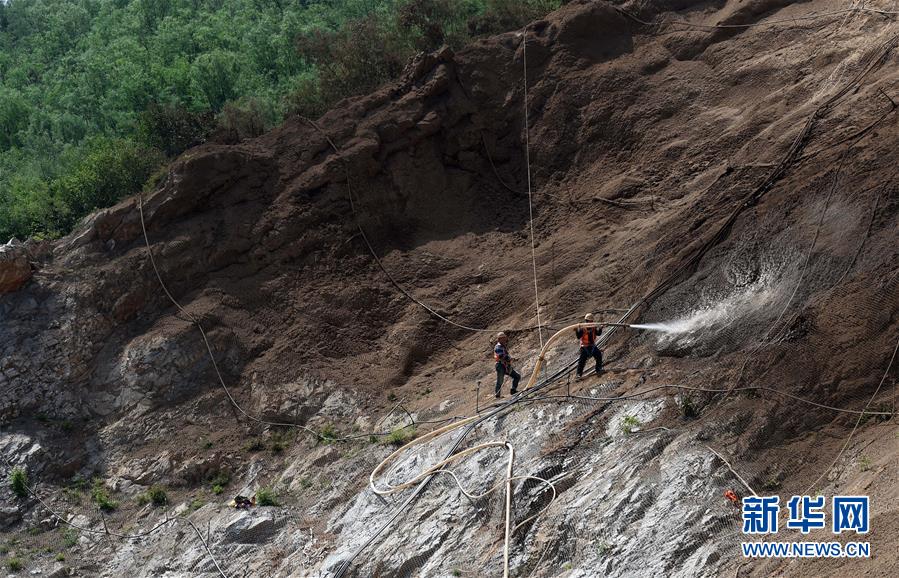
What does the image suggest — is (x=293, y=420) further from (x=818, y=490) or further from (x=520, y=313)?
(x=818, y=490)

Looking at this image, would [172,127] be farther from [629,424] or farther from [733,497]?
[733,497]

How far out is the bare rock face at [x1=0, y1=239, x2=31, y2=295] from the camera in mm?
17891

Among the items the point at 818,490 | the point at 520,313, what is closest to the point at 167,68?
the point at 520,313

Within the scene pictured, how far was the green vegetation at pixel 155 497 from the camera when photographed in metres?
15.6

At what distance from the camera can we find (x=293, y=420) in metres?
16.5

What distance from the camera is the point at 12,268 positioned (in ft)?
58.9

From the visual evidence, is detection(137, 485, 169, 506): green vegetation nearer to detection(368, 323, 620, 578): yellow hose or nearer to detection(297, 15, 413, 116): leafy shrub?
detection(368, 323, 620, 578): yellow hose

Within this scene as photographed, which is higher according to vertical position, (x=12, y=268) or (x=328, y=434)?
(x=12, y=268)

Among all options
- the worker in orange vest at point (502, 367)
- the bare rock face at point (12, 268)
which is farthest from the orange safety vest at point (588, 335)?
the bare rock face at point (12, 268)

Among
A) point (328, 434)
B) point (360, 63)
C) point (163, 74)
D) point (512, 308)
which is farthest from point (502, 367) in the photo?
point (163, 74)

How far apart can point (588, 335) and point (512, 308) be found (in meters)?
3.73

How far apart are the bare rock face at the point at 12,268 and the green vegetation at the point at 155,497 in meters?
5.45

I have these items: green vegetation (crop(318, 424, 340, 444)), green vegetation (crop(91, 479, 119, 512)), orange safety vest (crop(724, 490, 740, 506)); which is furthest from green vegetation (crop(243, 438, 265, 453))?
orange safety vest (crop(724, 490, 740, 506))

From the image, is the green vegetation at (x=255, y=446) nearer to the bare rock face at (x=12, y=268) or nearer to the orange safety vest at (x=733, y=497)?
the bare rock face at (x=12, y=268)
